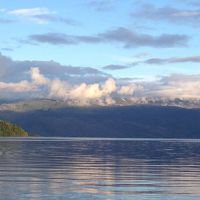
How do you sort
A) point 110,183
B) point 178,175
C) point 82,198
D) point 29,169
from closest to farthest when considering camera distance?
point 82,198 < point 110,183 < point 178,175 < point 29,169

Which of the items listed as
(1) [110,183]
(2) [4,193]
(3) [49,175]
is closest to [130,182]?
(1) [110,183]

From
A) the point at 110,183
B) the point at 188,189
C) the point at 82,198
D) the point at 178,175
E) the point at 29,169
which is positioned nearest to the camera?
the point at 82,198

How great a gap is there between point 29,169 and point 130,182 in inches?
727

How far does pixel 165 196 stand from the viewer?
47406 mm

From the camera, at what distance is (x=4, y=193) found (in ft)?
154

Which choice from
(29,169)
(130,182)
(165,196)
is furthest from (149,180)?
(29,169)

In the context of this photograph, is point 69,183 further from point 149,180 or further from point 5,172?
point 5,172

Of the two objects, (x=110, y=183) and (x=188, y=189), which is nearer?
(x=188, y=189)

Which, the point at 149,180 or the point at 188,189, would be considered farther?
the point at 149,180

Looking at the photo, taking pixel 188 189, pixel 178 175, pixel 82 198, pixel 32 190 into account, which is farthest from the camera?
pixel 178 175

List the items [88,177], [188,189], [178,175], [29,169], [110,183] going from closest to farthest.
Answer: [188,189] → [110,183] → [88,177] → [178,175] → [29,169]

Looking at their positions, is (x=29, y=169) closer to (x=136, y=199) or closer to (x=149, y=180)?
(x=149, y=180)

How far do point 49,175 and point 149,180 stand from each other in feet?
34.4

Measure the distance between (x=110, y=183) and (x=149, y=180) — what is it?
5.20 meters
